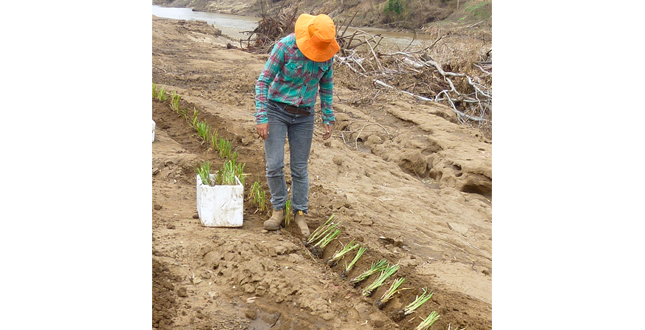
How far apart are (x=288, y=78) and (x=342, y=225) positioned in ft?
4.48

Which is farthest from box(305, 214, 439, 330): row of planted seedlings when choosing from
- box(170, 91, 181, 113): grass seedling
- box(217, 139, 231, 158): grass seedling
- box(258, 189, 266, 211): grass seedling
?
box(170, 91, 181, 113): grass seedling

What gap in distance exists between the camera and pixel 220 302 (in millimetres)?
3510

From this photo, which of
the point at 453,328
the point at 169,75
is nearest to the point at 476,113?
the point at 169,75

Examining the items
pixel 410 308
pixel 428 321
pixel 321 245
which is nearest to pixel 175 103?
pixel 321 245

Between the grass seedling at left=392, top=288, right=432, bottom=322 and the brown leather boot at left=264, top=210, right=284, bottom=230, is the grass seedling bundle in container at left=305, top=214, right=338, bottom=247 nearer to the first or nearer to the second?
the brown leather boot at left=264, top=210, right=284, bottom=230

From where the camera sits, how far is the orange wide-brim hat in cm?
381

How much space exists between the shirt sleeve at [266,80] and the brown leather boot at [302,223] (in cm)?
86

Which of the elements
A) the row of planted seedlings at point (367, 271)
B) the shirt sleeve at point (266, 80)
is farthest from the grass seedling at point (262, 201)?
the shirt sleeve at point (266, 80)

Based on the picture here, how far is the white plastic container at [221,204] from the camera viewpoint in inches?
172

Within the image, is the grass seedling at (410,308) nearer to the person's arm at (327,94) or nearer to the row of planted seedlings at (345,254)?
the row of planted seedlings at (345,254)

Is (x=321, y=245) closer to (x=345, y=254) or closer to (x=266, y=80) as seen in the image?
(x=345, y=254)

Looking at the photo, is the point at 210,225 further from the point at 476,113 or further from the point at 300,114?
the point at 476,113

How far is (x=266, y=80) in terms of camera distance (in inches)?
160

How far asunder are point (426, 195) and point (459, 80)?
18.1 feet
